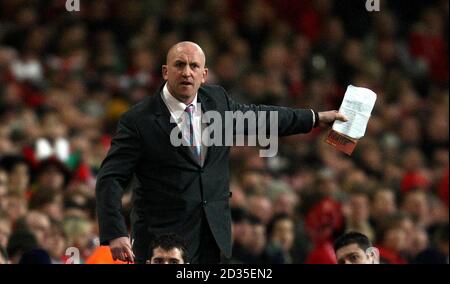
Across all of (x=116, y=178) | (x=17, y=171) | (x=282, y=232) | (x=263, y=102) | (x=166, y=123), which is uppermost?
(x=263, y=102)

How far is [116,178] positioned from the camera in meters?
6.92

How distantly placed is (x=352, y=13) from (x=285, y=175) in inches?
140

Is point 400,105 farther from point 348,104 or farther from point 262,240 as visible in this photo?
point 348,104

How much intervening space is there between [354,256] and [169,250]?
1261mm

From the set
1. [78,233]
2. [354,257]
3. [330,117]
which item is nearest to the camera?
[330,117]

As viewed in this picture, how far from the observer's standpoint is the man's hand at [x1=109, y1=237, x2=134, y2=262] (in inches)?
264

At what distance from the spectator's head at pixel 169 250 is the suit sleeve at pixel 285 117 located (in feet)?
2.51

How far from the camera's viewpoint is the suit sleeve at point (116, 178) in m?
6.82

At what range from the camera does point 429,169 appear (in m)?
13.8

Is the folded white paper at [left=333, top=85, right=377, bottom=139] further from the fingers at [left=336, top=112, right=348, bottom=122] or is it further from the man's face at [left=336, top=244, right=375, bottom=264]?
the man's face at [left=336, top=244, right=375, bottom=264]

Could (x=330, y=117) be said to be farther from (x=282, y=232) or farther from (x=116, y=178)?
(x=282, y=232)

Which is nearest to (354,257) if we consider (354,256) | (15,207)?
(354,256)

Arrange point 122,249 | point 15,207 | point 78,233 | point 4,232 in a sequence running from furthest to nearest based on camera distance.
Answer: point 15,207 < point 78,233 < point 4,232 < point 122,249

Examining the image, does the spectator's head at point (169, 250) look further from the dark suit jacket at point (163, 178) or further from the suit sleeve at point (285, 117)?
the suit sleeve at point (285, 117)
